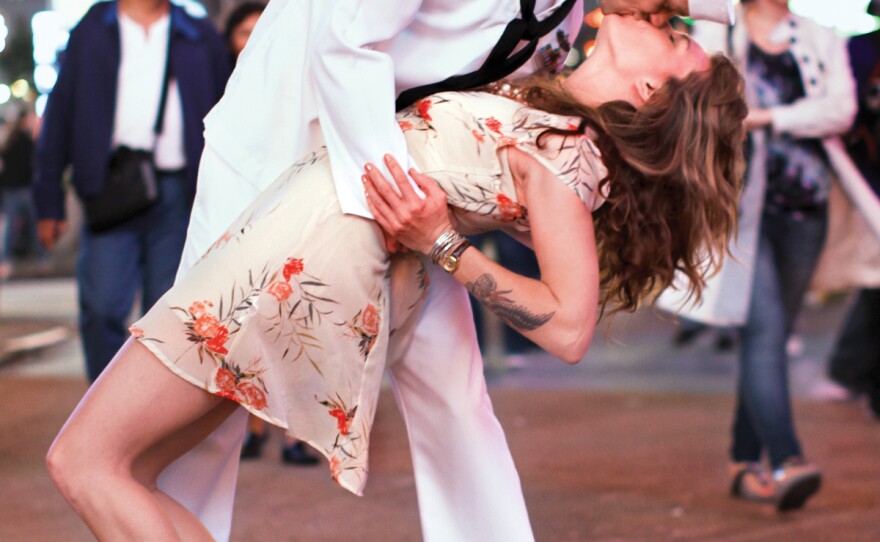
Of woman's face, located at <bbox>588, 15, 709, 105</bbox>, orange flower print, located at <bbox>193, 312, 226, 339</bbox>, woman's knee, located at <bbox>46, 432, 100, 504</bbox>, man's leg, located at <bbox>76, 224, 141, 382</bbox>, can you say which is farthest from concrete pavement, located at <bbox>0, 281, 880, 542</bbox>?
woman's knee, located at <bbox>46, 432, 100, 504</bbox>

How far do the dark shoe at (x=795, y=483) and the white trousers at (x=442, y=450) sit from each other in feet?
6.15

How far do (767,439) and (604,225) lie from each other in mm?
2125

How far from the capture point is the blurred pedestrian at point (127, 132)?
4688 millimetres

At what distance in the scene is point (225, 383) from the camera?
2416 millimetres

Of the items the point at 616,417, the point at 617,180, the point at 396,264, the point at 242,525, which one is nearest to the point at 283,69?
the point at 396,264

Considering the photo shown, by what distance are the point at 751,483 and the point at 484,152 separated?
2.61m

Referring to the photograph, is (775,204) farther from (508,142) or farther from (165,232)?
(508,142)

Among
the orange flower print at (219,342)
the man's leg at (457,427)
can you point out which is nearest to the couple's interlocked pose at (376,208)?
the orange flower print at (219,342)

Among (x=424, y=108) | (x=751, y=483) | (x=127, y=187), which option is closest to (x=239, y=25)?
(x=127, y=187)

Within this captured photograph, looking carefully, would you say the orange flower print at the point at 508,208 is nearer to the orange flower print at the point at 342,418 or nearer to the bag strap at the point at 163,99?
the orange flower print at the point at 342,418

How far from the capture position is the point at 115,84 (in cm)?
469

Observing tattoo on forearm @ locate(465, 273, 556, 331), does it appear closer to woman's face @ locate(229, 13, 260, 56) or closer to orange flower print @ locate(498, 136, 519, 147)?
orange flower print @ locate(498, 136, 519, 147)

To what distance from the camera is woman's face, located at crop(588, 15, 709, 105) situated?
255 cm

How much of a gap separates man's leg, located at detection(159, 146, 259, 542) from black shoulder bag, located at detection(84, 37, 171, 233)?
2.03m
